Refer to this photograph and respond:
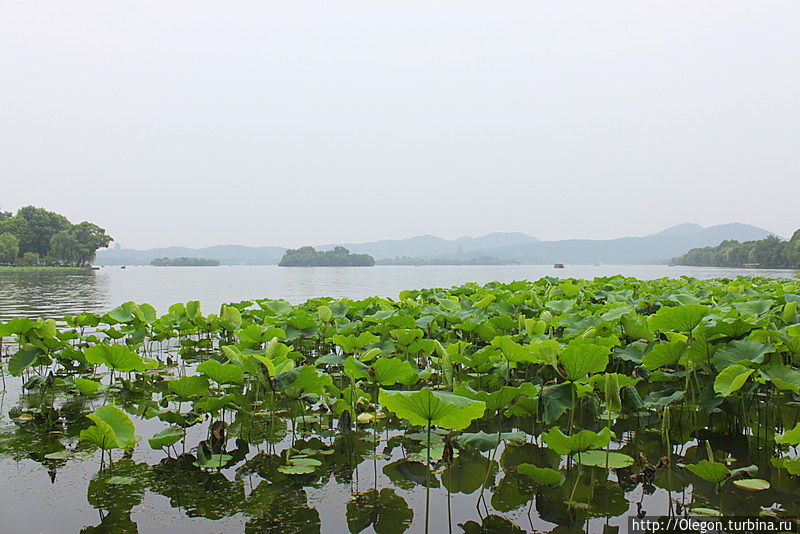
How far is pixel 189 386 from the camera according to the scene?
3.07 m

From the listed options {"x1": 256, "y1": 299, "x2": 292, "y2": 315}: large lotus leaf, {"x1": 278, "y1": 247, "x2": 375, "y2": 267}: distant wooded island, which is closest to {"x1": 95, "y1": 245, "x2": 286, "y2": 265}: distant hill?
{"x1": 278, "y1": 247, "x2": 375, "y2": 267}: distant wooded island

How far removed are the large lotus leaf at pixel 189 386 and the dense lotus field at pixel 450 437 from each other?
0.02 m

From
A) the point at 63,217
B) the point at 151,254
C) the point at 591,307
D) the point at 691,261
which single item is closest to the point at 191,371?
the point at 591,307

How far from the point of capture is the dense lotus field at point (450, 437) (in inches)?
92.1

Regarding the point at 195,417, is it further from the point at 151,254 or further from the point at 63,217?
the point at 151,254

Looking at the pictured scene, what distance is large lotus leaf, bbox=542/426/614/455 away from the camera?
90.0 inches

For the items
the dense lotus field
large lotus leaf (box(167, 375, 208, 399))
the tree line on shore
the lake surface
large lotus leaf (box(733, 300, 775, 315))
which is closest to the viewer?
the dense lotus field

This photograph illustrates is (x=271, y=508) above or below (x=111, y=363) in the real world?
below

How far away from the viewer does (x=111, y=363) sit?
3.34 meters

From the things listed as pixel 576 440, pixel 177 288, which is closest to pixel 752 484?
pixel 576 440

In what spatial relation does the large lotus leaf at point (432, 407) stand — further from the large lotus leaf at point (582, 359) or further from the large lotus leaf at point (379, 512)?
the large lotus leaf at point (582, 359)

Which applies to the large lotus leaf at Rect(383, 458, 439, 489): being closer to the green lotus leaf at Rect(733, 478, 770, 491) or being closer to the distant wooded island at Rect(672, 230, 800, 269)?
the green lotus leaf at Rect(733, 478, 770, 491)

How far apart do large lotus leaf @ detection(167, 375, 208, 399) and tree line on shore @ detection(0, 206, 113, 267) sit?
62566mm

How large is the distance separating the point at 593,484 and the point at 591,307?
123 inches
